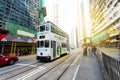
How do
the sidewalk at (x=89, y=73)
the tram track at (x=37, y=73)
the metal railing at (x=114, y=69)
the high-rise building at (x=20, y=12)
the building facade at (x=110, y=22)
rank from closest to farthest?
the metal railing at (x=114, y=69)
the sidewalk at (x=89, y=73)
the tram track at (x=37, y=73)
the high-rise building at (x=20, y=12)
the building facade at (x=110, y=22)

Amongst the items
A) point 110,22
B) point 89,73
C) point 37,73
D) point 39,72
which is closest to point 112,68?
point 89,73

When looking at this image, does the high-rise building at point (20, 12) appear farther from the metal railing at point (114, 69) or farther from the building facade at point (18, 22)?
the metal railing at point (114, 69)

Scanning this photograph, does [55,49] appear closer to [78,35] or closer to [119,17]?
[119,17]

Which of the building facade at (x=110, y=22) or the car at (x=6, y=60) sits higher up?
the building facade at (x=110, y=22)

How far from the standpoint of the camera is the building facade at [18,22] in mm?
23688

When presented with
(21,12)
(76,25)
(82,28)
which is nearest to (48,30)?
(21,12)

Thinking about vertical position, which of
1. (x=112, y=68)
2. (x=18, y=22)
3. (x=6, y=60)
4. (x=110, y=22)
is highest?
(x=110, y=22)

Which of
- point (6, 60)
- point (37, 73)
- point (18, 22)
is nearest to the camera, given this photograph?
point (37, 73)

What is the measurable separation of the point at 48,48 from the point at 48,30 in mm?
2226

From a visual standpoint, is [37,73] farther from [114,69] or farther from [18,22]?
[18,22]

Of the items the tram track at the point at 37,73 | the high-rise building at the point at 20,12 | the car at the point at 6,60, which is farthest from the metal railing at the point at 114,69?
the high-rise building at the point at 20,12

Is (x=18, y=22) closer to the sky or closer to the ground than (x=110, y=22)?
closer to the ground

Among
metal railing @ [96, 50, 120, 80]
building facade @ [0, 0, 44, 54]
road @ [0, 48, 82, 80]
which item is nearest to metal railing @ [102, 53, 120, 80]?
metal railing @ [96, 50, 120, 80]

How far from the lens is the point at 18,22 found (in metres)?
30.4
